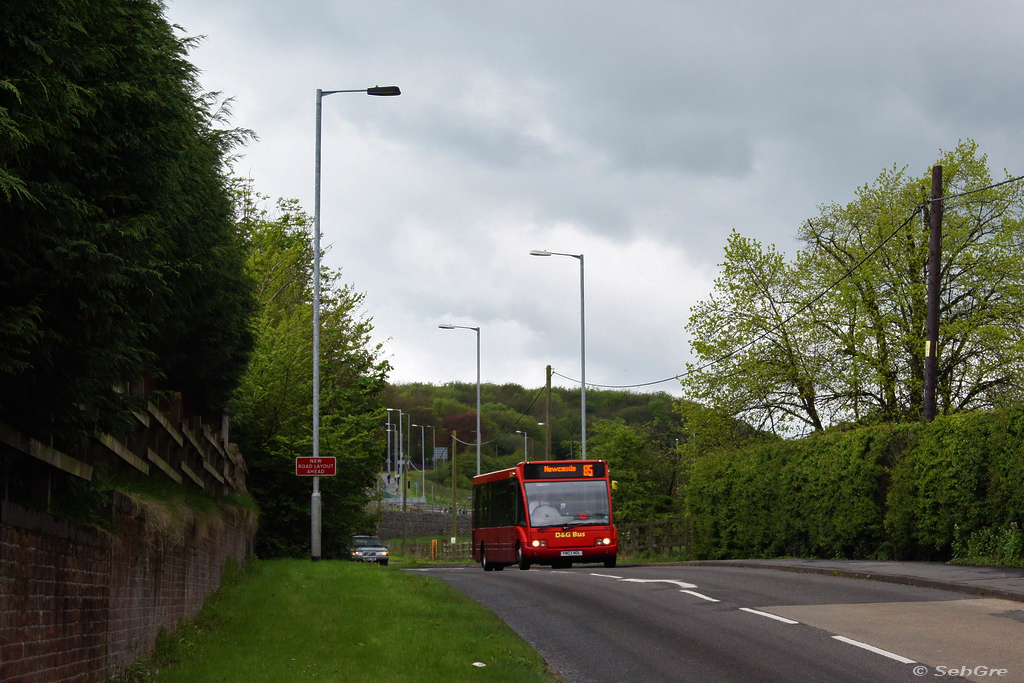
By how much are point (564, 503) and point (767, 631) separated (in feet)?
53.2

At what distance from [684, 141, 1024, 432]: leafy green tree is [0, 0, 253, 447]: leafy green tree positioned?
2951cm

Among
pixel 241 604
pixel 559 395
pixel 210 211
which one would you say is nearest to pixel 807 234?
pixel 241 604

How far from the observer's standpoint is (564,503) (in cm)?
2833

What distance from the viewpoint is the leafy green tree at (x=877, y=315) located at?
3381 cm

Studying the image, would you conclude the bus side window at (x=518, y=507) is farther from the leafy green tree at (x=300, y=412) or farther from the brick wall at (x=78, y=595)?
the brick wall at (x=78, y=595)

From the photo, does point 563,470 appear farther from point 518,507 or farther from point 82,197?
point 82,197

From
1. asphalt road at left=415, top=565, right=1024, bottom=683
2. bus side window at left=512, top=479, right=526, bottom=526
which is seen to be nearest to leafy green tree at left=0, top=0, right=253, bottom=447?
asphalt road at left=415, top=565, right=1024, bottom=683

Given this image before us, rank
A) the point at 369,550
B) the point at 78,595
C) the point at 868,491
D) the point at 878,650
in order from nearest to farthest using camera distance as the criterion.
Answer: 1. the point at 78,595
2. the point at 878,650
3. the point at 868,491
4. the point at 369,550

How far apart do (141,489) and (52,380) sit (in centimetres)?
481

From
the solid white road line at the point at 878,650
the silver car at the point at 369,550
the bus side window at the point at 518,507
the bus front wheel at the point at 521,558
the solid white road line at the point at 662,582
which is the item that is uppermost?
the bus side window at the point at 518,507

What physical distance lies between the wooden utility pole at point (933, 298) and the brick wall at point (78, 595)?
18009mm

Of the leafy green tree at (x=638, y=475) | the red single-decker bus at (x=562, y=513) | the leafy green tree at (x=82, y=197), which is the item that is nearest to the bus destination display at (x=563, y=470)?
the red single-decker bus at (x=562, y=513)

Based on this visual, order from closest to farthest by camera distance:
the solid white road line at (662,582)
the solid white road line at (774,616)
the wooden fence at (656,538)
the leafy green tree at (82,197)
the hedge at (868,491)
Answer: the leafy green tree at (82,197) → the solid white road line at (774,616) → the solid white road line at (662,582) → the hedge at (868,491) → the wooden fence at (656,538)

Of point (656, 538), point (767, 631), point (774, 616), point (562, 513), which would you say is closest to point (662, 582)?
point (774, 616)
